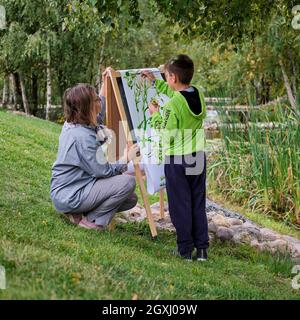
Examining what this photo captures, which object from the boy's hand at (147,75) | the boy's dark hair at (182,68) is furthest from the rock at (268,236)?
the boy's dark hair at (182,68)

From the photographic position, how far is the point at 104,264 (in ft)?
12.7

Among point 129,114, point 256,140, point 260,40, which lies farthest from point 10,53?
point 129,114

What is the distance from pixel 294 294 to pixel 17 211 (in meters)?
2.42

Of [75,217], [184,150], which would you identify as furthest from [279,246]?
[75,217]

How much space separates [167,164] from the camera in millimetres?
4867

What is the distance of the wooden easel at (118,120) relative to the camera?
5.36m

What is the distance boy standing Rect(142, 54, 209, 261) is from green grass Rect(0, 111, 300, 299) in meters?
0.35

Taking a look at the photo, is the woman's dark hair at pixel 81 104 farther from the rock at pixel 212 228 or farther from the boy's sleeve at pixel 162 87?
the rock at pixel 212 228

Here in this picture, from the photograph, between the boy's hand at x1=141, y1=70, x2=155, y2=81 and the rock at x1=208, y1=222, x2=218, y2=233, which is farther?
the rock at x1=208, y1=222, x2=218, y2=233

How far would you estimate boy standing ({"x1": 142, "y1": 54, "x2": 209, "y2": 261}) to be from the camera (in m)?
4.75

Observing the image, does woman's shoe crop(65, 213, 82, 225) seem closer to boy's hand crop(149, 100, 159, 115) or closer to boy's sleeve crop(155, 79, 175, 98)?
boy's hand crop(149, 100, 159, 115)

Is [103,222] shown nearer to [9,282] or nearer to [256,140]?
[9,282]

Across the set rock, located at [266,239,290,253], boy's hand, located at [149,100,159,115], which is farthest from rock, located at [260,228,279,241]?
boy's hand, located at [149,100,159,115]

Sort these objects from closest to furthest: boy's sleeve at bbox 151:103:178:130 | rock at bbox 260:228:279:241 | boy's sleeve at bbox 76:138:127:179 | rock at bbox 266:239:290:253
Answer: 1. boy's sleeve at bbox 151:103:178:130
2. boy's sleeve at bbox 76:138:127:179
3. rock at bbox 266:239:290:253
4. rock at bbox 260:228:279:241
